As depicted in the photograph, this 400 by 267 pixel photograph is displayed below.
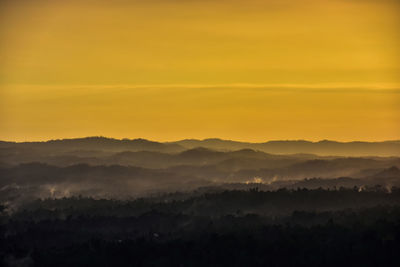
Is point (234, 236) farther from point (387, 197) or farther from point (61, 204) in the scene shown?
point (61, 204)

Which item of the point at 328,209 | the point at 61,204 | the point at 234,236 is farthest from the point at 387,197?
the point at 61,204

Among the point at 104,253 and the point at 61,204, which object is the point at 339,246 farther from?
the point at 61,204

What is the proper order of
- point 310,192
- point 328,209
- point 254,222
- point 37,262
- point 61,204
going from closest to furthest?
1. point 37,262
2. point 254,222
3. point 328,209
4. point 310,192
5. point 61,204

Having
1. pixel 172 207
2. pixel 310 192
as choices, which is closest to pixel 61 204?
pixel 172 207

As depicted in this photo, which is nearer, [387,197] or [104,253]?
[104,253]

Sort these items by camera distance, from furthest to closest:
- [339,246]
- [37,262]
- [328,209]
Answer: [328,209] < [37,262] < [339,246]

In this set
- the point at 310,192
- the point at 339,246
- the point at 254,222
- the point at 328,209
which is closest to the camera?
the point at 339,246
